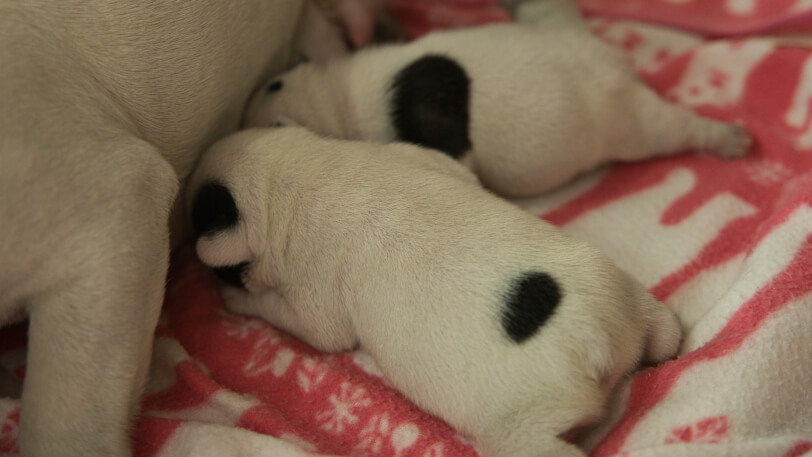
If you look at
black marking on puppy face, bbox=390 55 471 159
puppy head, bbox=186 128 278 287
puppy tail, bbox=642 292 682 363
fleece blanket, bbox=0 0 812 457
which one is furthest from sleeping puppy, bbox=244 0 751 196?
puppy tail, bbox=642 292 682 363

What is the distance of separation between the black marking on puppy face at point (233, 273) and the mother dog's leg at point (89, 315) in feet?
0.92

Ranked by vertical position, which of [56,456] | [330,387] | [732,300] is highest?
[732,300]

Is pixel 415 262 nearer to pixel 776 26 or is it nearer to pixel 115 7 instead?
pixel 115 7

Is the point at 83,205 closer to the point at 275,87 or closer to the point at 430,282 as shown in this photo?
the point at 430,282

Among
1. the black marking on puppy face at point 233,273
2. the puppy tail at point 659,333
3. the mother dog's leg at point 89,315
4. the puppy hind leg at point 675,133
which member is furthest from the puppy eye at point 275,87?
the puppy tail at point 659,333

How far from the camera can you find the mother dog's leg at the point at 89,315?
129 cm

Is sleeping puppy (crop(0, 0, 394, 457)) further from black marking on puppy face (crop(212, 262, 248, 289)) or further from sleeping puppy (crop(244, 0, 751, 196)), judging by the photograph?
sleeping puppy (crop(244, 0, 751, 196))

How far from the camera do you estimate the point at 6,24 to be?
1.33 meters

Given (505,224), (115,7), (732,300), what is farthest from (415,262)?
(115,7)

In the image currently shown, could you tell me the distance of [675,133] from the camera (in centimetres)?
199

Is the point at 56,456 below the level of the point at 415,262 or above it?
below

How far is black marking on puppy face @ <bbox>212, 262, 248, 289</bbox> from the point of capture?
5.41ft

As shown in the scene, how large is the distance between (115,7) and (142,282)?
562mm

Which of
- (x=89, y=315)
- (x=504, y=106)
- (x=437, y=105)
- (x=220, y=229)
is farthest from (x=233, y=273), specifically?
(x=504, y=106)
